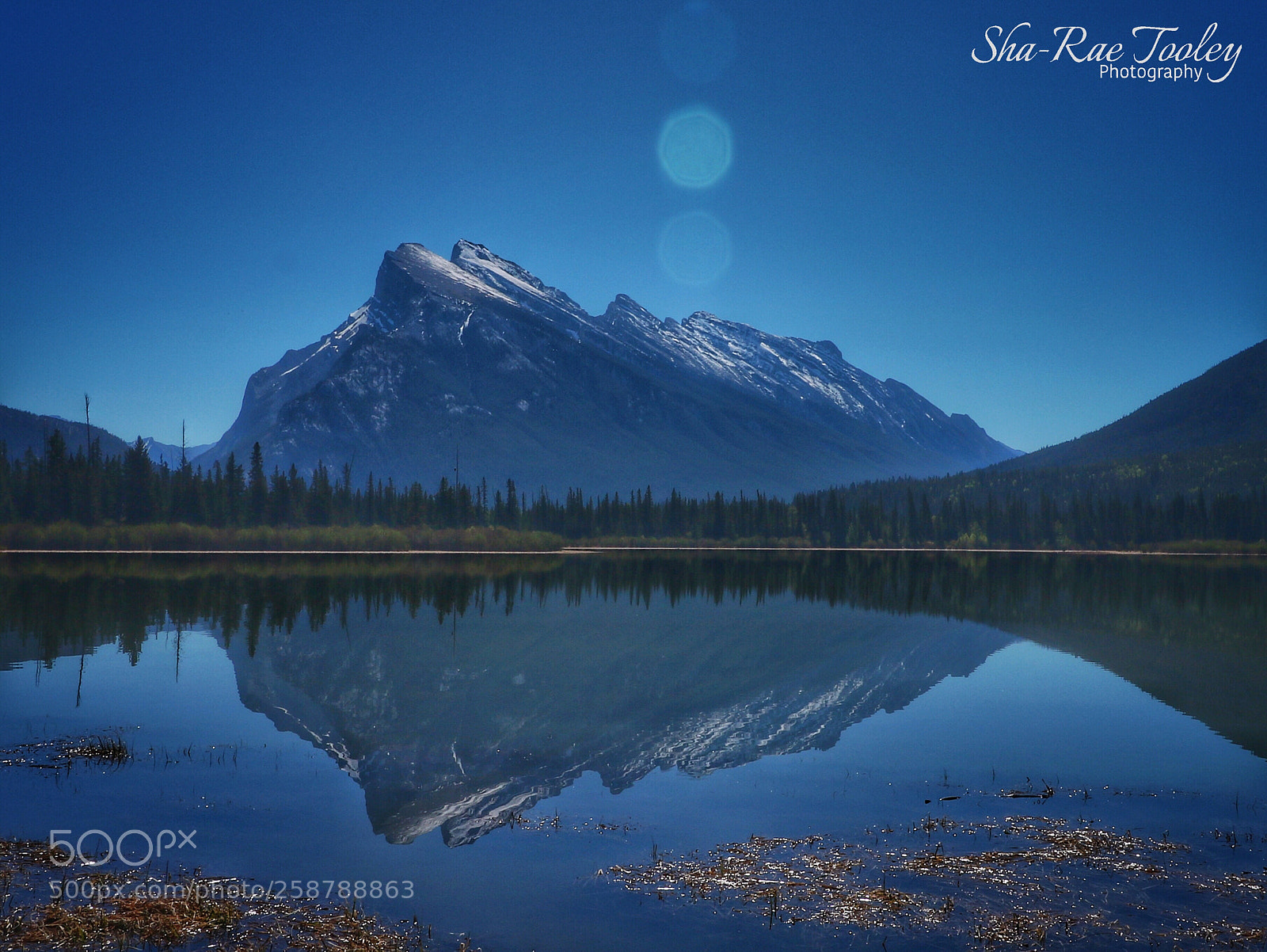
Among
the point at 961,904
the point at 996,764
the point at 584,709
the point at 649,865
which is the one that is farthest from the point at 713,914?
the point at 584,709

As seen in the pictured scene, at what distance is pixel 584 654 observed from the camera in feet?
132

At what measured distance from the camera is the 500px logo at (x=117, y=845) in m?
14.0

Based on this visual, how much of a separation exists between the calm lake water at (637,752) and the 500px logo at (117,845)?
315 millimetres

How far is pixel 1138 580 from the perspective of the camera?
3718 inches

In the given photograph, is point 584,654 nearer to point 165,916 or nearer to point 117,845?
point 117,845

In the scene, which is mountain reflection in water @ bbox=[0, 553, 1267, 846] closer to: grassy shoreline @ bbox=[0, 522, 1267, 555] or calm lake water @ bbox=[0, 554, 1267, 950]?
calm lake water @ bbox=[0, 554, 1267, 950]

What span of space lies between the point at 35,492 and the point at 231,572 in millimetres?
80978

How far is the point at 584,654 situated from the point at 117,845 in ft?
86.0

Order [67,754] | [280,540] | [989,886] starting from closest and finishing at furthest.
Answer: [989,886], [67,754], [280,540]

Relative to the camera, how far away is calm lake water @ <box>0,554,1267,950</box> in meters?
13.3

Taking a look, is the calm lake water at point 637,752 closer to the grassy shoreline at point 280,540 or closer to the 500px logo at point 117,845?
the 500px logo at point 117,845

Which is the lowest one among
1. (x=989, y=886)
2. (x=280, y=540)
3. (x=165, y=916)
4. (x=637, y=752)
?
(x=637, y=752)

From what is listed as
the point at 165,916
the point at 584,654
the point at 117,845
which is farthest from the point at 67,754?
the point at 584,654

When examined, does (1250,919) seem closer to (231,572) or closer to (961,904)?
(961,904)
